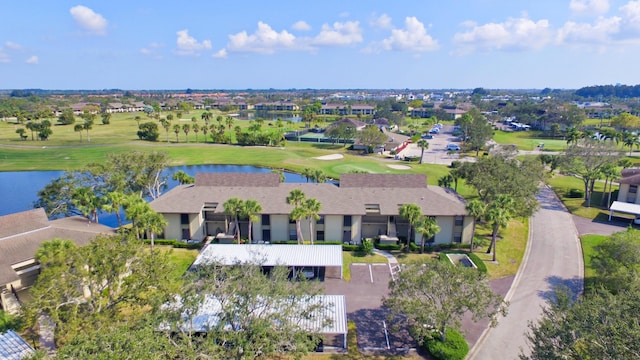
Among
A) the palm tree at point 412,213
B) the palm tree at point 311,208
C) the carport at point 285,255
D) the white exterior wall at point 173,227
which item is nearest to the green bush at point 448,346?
the carport at point 285,255

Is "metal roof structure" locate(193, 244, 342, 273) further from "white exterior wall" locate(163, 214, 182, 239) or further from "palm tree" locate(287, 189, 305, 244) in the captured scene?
"white exterior wall" locate(163, 214, 182, 239)

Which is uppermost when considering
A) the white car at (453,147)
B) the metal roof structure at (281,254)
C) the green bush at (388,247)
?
the white car at (453,147)

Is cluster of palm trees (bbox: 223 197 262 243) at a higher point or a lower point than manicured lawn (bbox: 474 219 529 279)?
higher

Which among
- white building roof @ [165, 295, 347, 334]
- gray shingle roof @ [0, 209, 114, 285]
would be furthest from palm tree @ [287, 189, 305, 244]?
gray shingle roof @ [0, 209, 114, 285]

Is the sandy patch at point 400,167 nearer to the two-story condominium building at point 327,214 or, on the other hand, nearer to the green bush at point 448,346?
the two-story condominium building at point 327,214

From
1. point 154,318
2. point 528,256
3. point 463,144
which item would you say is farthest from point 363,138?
point 154,318

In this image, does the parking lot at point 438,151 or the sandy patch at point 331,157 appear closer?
the parking lot at point 438,151
